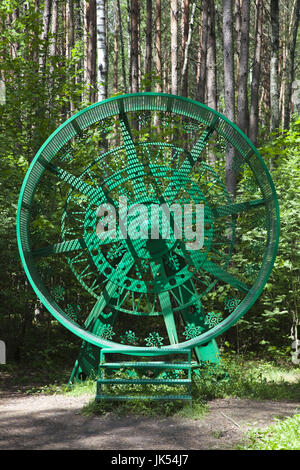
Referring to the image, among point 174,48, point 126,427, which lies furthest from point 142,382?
point 174,48

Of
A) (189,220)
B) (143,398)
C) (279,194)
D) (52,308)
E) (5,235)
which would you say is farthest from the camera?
(279,194)

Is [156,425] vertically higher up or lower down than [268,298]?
lower down

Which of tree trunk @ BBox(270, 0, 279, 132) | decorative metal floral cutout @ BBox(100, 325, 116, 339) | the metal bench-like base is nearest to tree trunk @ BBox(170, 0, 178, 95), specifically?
tree trunk @ BBox(270, 0, 279, 132)

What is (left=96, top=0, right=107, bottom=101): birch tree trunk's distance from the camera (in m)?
7.92

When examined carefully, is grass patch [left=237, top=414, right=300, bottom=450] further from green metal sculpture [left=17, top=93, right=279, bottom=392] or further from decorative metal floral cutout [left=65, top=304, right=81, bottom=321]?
decorative metal floral cutout [left=65, top=304, right=81, bottom=321]

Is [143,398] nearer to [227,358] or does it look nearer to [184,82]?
[227,358]

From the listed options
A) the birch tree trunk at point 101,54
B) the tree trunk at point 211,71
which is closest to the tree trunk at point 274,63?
the tree trunk at point 211,71

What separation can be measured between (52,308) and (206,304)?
2889mm

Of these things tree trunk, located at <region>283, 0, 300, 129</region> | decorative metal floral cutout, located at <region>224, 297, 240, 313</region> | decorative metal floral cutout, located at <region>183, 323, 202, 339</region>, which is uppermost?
tree trunk, located at <region>283, 0, 300, 129</region>

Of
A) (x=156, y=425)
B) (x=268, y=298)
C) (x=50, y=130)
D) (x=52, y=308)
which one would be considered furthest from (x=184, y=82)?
(x=156, y=425)

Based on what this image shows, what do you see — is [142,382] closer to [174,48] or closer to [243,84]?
[243,84]

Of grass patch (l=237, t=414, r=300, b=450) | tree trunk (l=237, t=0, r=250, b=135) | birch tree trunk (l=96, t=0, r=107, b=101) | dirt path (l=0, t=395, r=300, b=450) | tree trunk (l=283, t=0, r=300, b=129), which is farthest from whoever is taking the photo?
tree trunk (l=283, t=0, r=300, b=129)

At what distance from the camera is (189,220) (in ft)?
19.3

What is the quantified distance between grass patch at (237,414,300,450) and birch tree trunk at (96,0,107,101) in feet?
17.9
